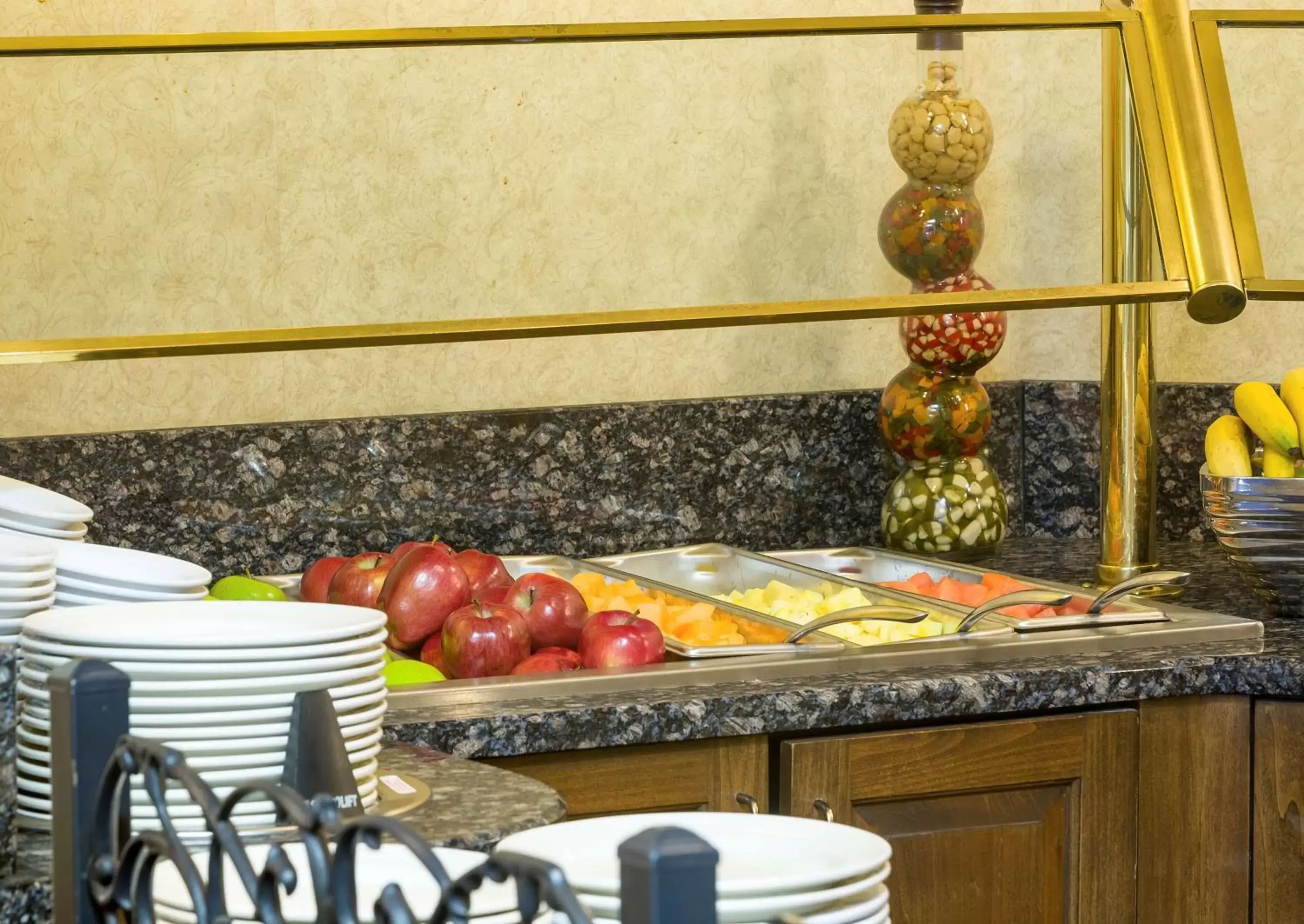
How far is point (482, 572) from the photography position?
182 centimetres

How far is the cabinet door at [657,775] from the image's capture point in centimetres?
146

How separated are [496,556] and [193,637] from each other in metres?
1.04

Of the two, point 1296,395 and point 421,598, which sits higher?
point 1296,395

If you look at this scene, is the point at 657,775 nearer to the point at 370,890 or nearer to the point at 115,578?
the point at 115,578

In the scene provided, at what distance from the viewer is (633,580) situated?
1.94 metres

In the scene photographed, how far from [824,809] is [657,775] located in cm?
15

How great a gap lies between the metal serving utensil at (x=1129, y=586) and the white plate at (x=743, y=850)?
42.0 inches

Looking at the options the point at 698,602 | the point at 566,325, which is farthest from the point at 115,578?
the point at 698,602

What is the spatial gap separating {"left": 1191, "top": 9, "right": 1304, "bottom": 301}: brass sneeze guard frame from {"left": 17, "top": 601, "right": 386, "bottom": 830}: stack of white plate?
82 cm

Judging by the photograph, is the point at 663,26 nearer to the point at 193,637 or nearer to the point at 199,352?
the point at 199,352

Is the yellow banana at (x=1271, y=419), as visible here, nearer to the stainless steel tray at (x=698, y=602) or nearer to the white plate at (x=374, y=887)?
the stainless steel tray at (x=698, y=602)

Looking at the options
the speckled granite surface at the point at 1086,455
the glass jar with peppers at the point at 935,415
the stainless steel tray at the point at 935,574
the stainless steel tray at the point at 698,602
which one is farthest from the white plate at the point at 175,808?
the speckled granite surface at the point at 1086,455

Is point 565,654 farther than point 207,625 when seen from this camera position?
Yes

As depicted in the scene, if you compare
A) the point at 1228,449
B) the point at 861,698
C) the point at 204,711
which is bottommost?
the point at 861,698
